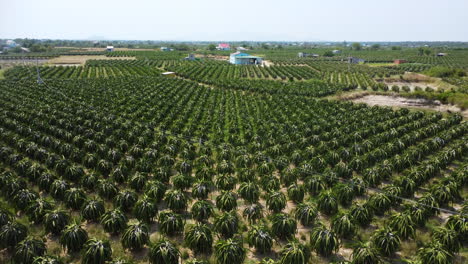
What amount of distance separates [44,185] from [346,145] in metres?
31.7

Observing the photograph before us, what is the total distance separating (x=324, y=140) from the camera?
119 feet

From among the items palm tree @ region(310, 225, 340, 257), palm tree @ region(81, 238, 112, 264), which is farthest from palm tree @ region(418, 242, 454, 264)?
palm tree @ region(81, 238, 112, 264)

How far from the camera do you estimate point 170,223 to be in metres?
18.5

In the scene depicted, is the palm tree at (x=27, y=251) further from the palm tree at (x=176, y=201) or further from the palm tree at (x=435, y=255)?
the palm tree at (x=435, y=255)

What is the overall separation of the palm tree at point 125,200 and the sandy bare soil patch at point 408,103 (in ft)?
174

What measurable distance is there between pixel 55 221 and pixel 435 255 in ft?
73.8

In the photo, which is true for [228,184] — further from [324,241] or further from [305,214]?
[324,241]

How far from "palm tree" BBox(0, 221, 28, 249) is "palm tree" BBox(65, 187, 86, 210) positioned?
12.7ft

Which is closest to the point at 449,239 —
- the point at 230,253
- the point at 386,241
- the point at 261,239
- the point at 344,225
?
the point at 386,241

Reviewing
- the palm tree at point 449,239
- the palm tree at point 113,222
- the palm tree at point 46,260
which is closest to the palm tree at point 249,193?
the palm tree at point 113,222

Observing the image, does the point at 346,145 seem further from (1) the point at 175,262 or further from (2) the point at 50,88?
(2) the point at 50,88

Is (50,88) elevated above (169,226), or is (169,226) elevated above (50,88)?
(50,88)

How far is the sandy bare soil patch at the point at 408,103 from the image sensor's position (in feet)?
178

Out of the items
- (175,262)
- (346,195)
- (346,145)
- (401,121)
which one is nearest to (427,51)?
(401,121)
